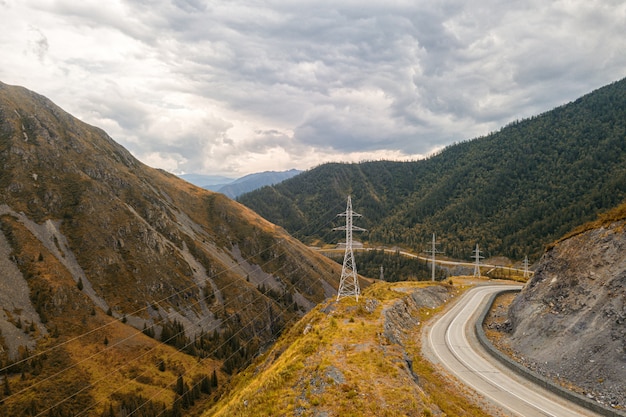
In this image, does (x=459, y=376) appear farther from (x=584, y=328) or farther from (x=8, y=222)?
(x=8, y=222)

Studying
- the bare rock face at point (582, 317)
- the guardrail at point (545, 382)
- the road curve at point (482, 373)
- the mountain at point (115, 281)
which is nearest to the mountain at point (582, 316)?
the bare rock face at point (582, 317)

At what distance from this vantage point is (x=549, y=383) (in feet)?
81.7

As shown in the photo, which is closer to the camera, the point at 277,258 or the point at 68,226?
the point at 68,226

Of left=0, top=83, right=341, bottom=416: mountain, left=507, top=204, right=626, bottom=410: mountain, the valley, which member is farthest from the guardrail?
left=0, top=83, right=341, bottom=416: mountain

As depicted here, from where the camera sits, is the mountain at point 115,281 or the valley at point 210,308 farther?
the mountain at point 115,281

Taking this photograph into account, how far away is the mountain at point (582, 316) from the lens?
78.7 feet

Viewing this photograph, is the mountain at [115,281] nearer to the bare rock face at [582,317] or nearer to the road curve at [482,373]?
the road curve at [482,373]

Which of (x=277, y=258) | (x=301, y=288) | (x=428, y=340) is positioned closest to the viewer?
(x=428, y=340)

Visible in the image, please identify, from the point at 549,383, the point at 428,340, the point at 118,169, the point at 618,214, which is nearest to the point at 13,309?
the point at 118,169

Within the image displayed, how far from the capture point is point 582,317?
28438 millimetres

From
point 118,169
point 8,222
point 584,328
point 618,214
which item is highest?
point 118,169

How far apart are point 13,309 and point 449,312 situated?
103 m

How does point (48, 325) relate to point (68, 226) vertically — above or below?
below

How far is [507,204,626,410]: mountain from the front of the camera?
78.7ft
